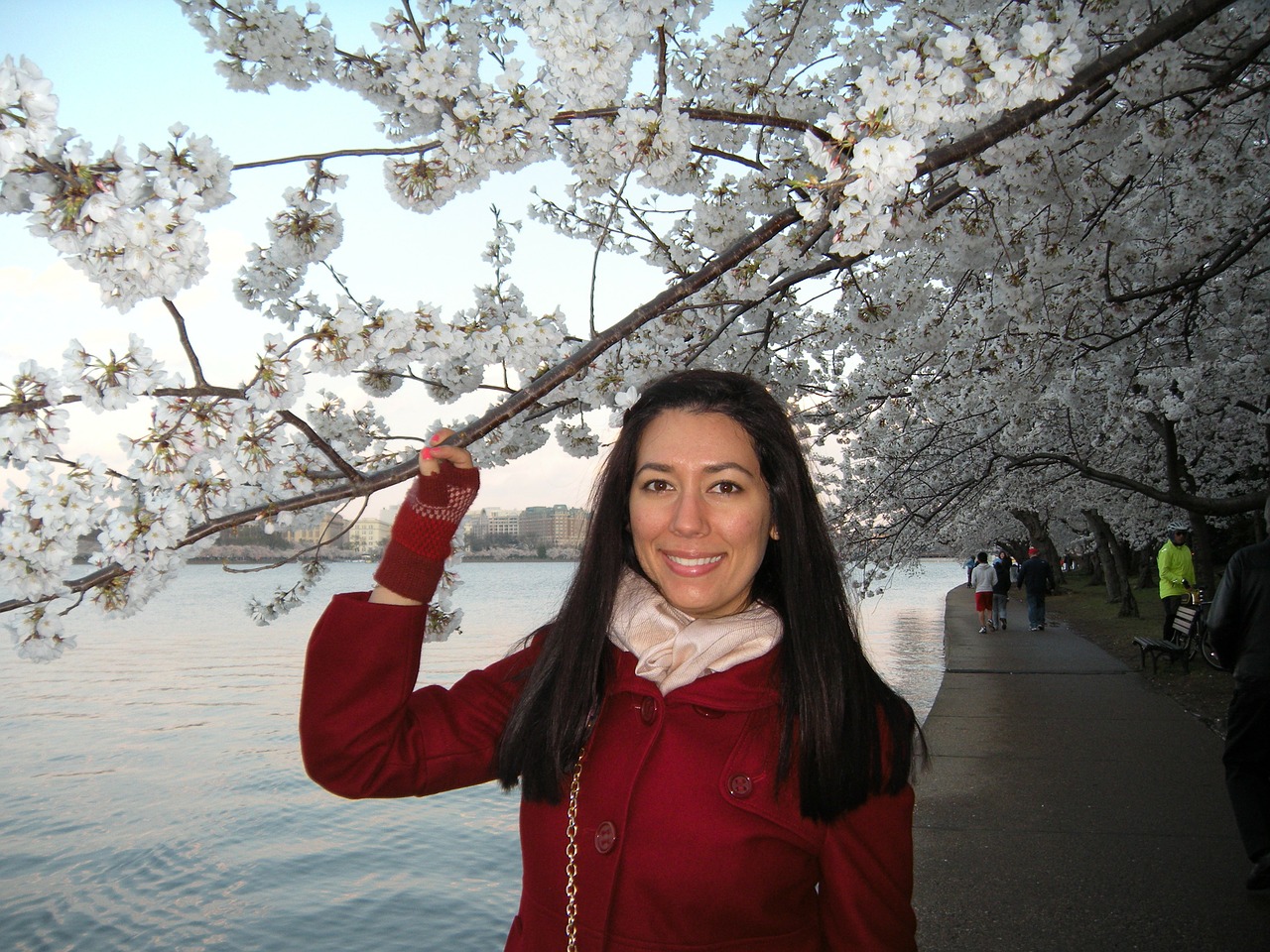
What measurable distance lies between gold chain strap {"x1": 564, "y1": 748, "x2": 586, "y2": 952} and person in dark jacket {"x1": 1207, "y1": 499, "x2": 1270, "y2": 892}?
394 centimetres

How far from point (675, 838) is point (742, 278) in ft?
10.3

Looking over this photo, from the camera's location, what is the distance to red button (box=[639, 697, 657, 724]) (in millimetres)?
1921

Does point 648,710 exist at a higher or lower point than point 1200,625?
higher

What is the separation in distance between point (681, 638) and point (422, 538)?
59 cm

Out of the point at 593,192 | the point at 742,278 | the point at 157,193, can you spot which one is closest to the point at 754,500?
the point at 157,193

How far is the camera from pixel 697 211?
16.9 ft

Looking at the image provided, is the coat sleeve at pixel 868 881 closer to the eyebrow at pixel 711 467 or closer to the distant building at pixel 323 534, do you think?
the eyebrow at pixel 711 467

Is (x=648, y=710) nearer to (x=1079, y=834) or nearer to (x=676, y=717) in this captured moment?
(x=676, y=717)

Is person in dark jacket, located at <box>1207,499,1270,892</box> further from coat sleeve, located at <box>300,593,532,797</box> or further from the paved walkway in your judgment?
coat sleeve, located at <box>300,593,532,797</box>

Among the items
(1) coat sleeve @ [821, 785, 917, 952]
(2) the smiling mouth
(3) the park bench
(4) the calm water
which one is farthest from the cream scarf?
(3) the park bench

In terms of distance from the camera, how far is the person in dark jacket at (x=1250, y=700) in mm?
4438

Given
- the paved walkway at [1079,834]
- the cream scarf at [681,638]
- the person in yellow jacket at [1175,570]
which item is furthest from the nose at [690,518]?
the person in yellow jacket at [1175,570]

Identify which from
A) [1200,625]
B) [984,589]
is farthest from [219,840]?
[984,589]

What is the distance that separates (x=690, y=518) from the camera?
2.03m
